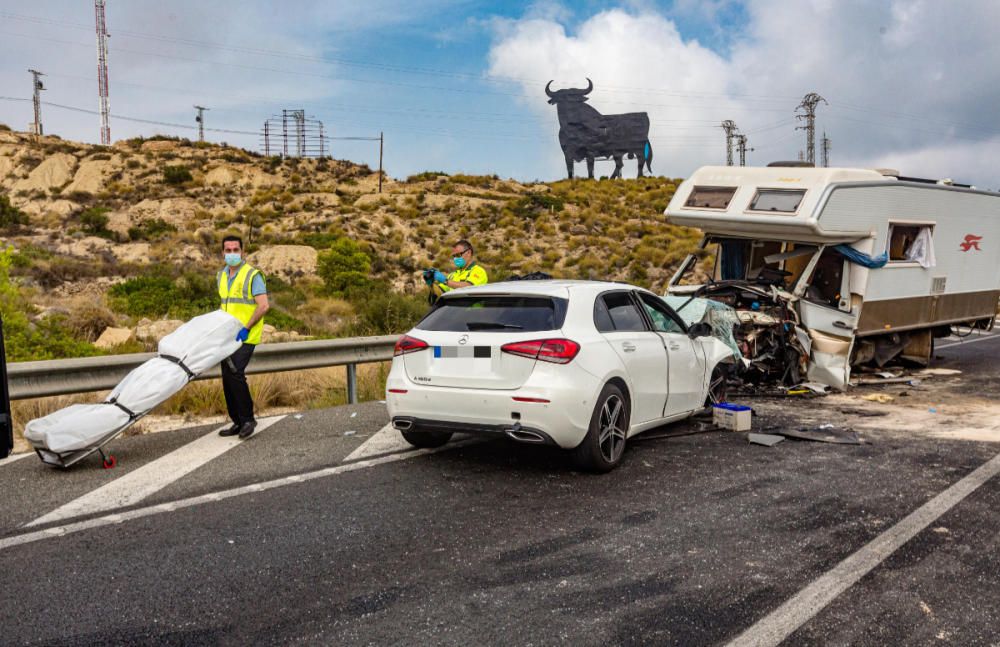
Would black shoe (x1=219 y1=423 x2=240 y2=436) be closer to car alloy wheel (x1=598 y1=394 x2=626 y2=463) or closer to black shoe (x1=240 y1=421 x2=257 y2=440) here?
black shoe (x1=240 y1=421 x2=257 y2=440)

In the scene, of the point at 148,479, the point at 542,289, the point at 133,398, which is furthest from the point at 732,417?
the point at 133,398

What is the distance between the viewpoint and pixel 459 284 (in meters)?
9.48

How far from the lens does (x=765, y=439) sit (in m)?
7.45

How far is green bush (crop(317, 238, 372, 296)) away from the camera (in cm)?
2706

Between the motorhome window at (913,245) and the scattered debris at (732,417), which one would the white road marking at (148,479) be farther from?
the motorhome window at (913,245)

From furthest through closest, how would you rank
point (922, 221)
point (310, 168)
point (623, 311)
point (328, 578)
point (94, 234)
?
point (310, 168) → point (94, 234) → point (922, 221) → point (623, 311) → point (328, 578)

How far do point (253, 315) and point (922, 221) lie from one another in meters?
9.40

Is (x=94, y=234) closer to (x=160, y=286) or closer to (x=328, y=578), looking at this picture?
(x=160, y=286)

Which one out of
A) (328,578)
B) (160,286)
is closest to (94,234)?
(160,286)

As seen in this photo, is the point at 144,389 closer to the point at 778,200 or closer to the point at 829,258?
the point at 778,200

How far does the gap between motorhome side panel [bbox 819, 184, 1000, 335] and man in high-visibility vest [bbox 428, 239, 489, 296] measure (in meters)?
4.23

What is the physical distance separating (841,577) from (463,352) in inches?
116

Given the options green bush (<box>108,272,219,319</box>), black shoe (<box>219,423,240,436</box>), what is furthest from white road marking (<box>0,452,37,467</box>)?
green bush (<box>108,272,219,319</box>)

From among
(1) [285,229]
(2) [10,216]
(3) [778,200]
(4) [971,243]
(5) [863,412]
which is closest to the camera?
(5) [863,412]
